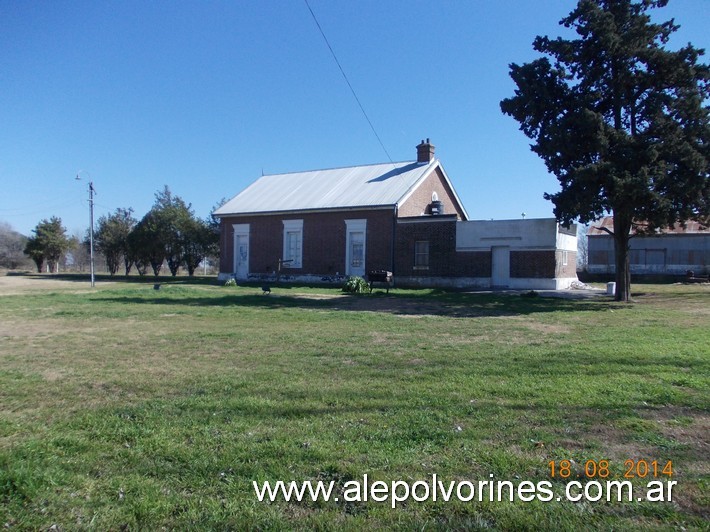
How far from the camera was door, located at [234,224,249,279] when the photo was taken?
38.0m

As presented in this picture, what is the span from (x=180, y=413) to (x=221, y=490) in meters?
1.94

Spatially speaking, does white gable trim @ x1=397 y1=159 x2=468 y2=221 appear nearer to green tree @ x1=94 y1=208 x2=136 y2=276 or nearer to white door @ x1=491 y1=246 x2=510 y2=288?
white door @ x1=491 y1=246 x2=510 y2=288

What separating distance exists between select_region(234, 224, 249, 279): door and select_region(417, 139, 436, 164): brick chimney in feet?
43.9

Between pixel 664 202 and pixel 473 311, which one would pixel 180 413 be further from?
pixel 664 202

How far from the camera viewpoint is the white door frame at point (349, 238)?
107 ft

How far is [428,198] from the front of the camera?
34.6 meters

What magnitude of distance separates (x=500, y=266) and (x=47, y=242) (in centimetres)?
5436

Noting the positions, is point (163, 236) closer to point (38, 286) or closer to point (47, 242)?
point (38, 286)

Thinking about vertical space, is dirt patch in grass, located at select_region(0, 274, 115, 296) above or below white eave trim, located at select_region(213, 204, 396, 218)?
below

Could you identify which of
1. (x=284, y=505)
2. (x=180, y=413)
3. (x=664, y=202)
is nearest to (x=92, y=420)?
(x=180, y=413)

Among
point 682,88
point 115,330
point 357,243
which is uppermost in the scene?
point 682,88

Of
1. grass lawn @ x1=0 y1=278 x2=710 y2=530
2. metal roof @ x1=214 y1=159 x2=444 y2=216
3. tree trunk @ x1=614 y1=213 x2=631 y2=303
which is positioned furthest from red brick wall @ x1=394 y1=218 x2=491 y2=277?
grass lawn @ x1=0 y1=278 x2=710 y2=530

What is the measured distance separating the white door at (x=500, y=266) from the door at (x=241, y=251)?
1792cm

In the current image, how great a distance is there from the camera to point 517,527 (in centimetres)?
322
